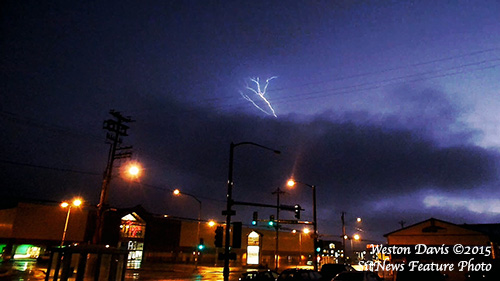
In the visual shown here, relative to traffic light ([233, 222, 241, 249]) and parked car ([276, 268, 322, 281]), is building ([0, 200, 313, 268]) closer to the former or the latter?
parked car ([276, 268, 322, 281])

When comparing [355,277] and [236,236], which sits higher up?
[236,236]

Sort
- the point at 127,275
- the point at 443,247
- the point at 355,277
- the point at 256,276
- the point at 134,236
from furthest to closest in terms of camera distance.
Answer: the point at 134,236
the point at 443,247
the point at 127,275
the point at 256,276
the point at 355,277

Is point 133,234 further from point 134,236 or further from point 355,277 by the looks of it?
point 355,277


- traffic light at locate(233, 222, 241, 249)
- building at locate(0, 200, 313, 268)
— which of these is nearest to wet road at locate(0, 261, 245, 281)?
building at locate(0, 200, 313, 268)

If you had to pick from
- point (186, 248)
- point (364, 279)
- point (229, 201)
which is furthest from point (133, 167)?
point (186, 248)

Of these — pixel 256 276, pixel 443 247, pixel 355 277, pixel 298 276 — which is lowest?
pixel 256 276

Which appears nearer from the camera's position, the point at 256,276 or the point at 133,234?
the point at 256,276

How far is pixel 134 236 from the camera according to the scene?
2443 inches

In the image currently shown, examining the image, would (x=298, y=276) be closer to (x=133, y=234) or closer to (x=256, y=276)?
(x=256, y=276)

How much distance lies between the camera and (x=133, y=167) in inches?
1113

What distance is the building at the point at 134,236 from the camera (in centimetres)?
5197

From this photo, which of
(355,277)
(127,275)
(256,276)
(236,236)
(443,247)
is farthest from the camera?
(443,247)

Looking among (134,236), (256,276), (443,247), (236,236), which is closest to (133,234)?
(134,236)

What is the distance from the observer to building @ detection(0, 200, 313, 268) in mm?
51969
